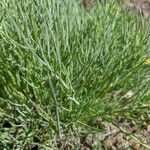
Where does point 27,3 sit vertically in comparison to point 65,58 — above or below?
above

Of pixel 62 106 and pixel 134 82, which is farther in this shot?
pixel 134 82

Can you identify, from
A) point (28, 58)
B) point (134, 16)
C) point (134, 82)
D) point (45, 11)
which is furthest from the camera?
point (134, 16)

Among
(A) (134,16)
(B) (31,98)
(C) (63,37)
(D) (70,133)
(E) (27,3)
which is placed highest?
→ (A) (134,16)

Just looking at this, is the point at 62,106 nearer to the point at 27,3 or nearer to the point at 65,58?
the point at 65,58

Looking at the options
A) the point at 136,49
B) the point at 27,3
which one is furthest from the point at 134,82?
the point at 27,3

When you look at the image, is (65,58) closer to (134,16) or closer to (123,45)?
(123,45)

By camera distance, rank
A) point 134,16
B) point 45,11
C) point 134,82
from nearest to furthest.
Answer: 1. point 45,11
2. point 134,82
3. point 134,16

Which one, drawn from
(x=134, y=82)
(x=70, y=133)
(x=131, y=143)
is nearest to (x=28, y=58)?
(x=70, y=133)
